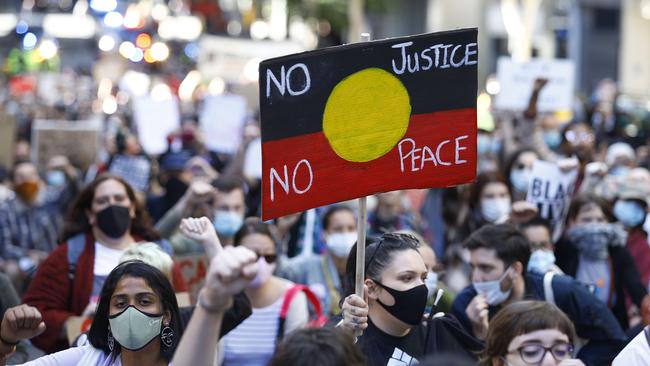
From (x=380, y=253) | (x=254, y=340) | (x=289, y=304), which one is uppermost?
(x=380, y=253)

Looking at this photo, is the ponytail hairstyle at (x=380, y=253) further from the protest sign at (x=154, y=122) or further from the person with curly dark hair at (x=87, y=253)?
the protest sign at (x=154, y=122)

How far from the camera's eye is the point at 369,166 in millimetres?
5105

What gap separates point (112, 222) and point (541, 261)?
2387mm

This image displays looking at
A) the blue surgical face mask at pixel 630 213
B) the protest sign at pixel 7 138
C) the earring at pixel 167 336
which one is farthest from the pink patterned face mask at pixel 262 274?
the protest sign at pixel 7 138

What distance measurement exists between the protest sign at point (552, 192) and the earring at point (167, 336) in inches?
175

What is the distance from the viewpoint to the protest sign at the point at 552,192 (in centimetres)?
888

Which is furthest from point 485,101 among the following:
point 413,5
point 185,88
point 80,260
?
point 413,5

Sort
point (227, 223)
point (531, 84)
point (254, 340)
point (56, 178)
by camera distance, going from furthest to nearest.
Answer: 1. point (531, 84)
2. point (56, 178)
3. point (227, 223)
4. point (254, 340)

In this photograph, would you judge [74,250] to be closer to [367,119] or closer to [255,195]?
[367,119]

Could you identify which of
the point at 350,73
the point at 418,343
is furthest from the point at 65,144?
the point at 350,73

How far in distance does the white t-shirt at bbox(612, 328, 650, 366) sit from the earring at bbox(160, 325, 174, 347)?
1.65m

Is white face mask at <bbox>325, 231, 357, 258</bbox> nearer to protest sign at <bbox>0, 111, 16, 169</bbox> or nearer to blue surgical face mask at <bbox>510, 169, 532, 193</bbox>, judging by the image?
blue surgical face mask at <bbox>510, 169, 532, 193</bbox>

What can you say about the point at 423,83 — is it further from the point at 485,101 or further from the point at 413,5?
the point at 413,5

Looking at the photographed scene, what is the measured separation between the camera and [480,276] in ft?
21.2
